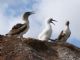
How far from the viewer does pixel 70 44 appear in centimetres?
2884

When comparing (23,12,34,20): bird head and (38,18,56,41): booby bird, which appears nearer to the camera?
(38,18,56,41): booby bird

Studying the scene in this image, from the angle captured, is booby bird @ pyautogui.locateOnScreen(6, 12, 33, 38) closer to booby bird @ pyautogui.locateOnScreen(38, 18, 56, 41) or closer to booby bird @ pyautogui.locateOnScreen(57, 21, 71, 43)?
booby bird @ pyautogui.locateOnScreen(38, 18, 56, 41)

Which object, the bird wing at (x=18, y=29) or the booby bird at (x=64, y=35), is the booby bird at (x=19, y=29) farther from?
the booby bird at (x=64, y=35)

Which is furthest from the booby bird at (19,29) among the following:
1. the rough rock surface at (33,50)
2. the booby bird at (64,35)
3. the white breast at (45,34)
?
the booby bird at (64,35)

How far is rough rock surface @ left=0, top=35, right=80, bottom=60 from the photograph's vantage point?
83.3ft

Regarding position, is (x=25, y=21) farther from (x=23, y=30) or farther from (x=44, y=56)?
(x=44, y=56)

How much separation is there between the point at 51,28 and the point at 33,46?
5.31m

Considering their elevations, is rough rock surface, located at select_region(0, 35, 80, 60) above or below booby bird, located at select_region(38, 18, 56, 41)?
below

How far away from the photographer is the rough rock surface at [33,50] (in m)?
25.4

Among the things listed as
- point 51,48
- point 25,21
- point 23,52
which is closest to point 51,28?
point 25,21

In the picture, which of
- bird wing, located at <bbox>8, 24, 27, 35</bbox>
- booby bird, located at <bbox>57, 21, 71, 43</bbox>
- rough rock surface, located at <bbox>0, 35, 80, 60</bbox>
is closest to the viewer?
rough rock surface, located at <bbox>0, 35, 80, 60</bbox>

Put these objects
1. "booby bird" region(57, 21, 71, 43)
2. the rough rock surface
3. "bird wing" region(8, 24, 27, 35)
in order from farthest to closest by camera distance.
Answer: "booby bird" region(57, 21, 71, 43) < "bird wing" region(8, 24, 27, 35) < the rough rock surface

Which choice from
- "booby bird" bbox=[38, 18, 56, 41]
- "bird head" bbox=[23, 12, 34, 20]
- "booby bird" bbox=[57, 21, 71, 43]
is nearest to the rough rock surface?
"booby bird" bbox=[38, 18, 56, 41]

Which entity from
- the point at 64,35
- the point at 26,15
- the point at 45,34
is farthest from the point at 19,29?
the point at 64,35
